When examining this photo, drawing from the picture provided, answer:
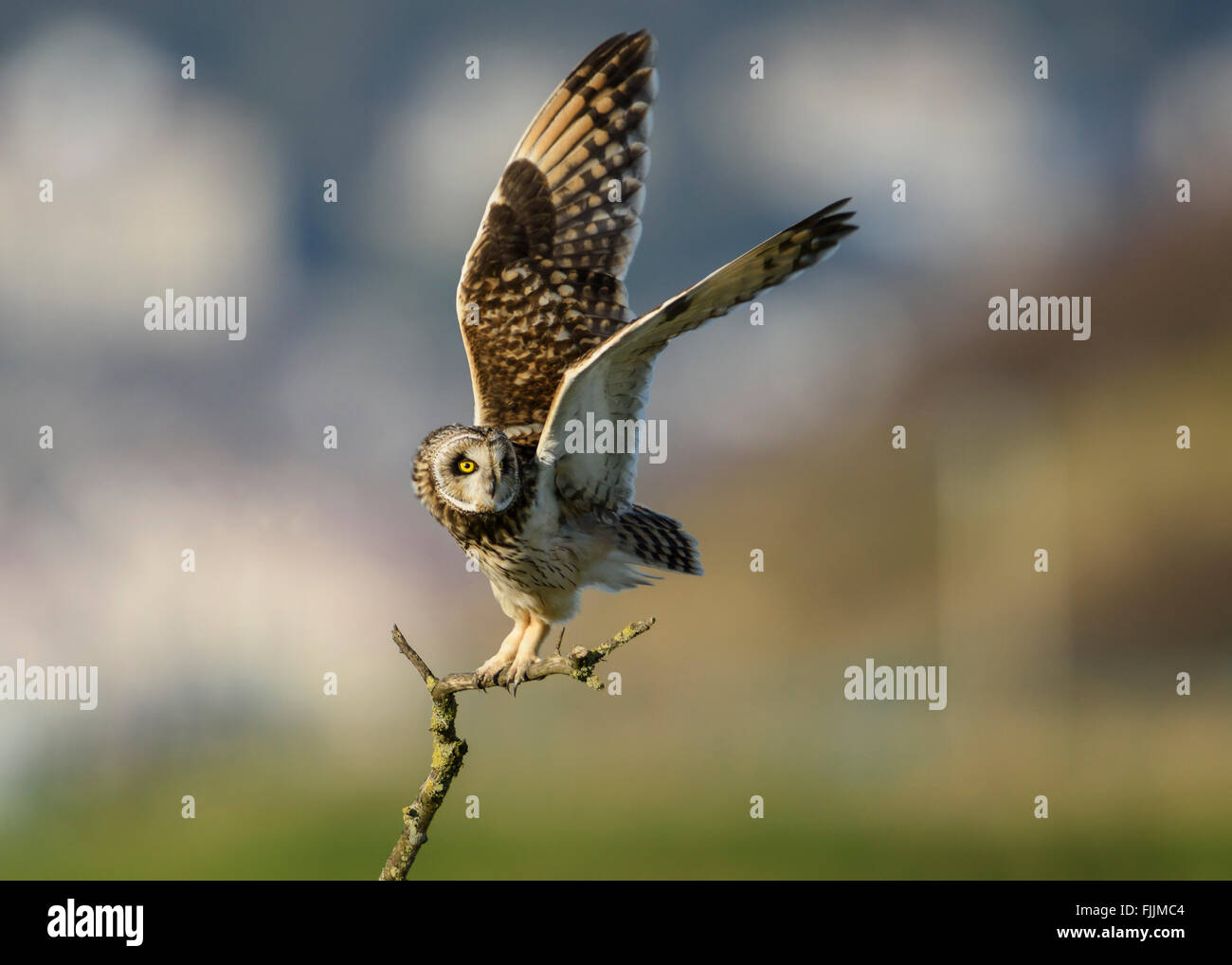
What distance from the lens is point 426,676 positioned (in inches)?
82.3

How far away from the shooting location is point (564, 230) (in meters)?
2.90

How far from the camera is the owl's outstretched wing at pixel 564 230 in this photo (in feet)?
9.02

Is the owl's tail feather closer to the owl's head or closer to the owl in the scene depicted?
the owl

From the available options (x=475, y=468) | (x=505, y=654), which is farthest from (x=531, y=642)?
(x=475, y=468)

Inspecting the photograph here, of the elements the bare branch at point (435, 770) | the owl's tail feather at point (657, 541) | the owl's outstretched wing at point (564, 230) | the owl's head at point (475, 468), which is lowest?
the bare branch at point (435, 770)

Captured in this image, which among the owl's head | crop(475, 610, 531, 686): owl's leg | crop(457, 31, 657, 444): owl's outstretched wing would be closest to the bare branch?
crop(475, 610, 531, 686): owl's leg

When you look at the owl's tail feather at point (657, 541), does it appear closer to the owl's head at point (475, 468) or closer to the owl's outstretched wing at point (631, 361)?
the owl's outstretched wing at point (631, 361)

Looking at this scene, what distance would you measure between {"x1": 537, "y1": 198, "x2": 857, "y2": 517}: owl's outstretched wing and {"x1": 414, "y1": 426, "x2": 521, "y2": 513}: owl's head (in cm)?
11

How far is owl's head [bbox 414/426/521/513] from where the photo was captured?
6.98 ft

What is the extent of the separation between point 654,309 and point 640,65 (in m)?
1.27

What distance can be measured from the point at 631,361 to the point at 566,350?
58 centimetres

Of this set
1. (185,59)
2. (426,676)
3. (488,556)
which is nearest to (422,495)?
(488,556)

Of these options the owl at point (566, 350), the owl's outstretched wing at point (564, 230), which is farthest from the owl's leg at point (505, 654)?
the owl's outstretched wing at point (564, 230)

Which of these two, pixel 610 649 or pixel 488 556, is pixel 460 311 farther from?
pixel 610 649
